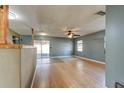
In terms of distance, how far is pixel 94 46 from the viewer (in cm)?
977

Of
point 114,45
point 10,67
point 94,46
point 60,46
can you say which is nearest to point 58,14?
point 114,45

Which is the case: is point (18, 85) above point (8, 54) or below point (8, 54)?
below

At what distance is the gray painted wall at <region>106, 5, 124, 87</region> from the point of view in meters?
2.82

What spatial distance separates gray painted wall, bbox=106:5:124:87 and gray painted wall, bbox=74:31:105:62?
5.12 m

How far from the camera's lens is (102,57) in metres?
8.46

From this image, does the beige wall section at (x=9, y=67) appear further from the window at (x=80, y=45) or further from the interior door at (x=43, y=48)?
the window at (x=80, y=45)

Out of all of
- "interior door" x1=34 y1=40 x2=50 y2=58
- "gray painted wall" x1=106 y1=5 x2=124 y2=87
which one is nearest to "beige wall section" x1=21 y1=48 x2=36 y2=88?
"gray painted wall" x1=106 y1=5 x2=124 y2=87

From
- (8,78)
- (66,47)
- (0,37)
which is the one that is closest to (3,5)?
(0,37)

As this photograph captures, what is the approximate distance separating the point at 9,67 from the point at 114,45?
2477 mm

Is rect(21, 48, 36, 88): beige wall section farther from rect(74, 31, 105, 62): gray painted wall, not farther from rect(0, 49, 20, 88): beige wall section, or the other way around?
rect(74, 31, 105, 62): gray painted wall

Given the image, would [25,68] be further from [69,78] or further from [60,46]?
[60,46]

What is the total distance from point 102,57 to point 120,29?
5.90 metres

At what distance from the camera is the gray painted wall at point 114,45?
282 cm
